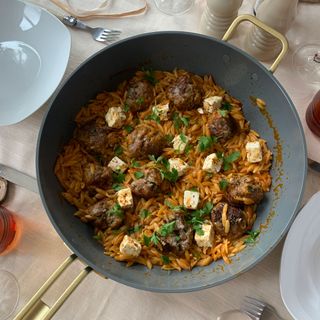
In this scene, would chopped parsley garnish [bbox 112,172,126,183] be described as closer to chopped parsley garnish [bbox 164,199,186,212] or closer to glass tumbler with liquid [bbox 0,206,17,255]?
chopped parsley garnish [bbox 164,199,186,212]

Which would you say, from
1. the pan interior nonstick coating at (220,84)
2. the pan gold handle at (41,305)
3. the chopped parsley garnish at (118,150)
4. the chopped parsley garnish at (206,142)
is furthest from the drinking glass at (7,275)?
the chopped parsley garnish at (206,142)

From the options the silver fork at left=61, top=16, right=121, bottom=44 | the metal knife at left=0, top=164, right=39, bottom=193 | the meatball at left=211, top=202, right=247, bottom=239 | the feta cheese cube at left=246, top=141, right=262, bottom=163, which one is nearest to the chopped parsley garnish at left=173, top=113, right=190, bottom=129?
the feta cheese cube at left=246, top=141, right=262, bottom=163

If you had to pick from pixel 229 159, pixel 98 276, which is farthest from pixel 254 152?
pixel 98 276

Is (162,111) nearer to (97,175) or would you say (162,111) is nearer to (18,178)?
(97,175)

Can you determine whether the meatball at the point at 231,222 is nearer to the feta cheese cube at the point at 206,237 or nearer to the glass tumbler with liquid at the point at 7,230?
the feta cheese cube at the point at 206,237

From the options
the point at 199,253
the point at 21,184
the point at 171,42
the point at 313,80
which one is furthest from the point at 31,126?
the point at 313,80

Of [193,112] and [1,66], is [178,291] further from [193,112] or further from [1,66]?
[1,66]
